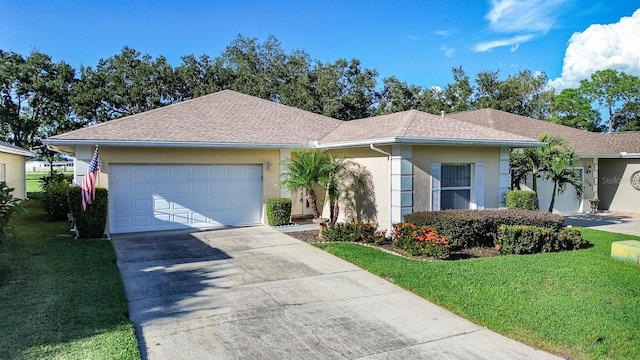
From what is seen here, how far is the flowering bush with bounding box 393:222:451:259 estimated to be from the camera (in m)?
8.91

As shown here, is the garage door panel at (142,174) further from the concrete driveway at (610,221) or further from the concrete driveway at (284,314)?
the concrete driveway at (610,221)

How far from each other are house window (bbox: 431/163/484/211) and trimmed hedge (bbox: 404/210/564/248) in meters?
1.28

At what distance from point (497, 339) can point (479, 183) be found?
7855mm

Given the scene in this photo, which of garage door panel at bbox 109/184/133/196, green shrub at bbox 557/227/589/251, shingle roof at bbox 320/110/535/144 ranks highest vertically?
shingle roof at bbox 320/110/535/144

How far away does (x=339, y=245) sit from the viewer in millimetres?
10305

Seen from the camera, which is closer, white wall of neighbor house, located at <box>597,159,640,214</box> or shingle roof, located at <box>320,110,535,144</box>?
shingle roof, located at <box>320,110,535,144</box>

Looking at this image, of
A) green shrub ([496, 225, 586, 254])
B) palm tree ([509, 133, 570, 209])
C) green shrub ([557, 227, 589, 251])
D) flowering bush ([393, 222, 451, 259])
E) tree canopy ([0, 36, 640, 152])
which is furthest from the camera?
tree canopy ([0, 36, 640, 152])

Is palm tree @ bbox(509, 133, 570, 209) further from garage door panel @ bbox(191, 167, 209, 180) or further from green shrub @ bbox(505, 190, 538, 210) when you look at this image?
garage door panel @ bbox(191, 167, 209, 180)

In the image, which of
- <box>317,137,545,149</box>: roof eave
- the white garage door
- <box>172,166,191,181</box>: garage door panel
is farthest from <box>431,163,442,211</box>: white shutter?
<box>172,166,191,181</box>: garage door panel

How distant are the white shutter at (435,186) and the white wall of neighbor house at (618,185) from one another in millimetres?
12887

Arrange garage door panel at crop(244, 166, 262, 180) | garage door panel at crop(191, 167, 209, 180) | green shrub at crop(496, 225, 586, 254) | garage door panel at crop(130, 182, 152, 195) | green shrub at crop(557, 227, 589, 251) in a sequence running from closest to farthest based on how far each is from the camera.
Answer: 1. green shrub at crop(496, 225, 586, 254)
2. green shrub at crop(557, 227, 589, 251)
3. garage door panel at crop(130, 182, 152, 195)
4. garage door panel at crop(191, 167, 209, 180)
5. garage door panel at crop(244, 166, 262, 180)

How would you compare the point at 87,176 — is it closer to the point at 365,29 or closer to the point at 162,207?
the point at 162,207

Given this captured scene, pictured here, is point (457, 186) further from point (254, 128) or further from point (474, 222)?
point (254, 128)

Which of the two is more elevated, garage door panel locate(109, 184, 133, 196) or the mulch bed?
garage door panel locate(109, 184, 133, 196)
